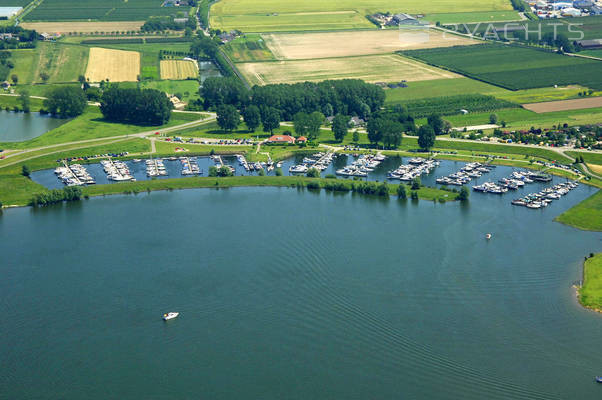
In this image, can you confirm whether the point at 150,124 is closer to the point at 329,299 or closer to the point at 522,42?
the point at 329,299

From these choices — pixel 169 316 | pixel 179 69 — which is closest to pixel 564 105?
pixel 179 69

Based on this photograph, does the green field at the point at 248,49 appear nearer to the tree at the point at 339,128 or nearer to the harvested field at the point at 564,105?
the tree at the point at 339,128

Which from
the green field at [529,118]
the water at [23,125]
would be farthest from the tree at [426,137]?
the water at [23,125]

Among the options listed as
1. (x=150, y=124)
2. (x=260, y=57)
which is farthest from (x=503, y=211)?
(x=260, y=57)

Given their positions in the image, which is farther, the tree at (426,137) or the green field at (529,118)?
the green field at (529,118)

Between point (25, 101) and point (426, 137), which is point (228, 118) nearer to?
point (426, 137)
